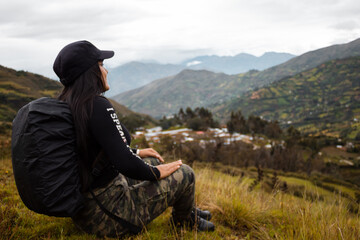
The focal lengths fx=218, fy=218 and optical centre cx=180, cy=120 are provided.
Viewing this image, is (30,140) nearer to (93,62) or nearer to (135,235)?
(93,62)

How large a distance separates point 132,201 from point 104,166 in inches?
18.6

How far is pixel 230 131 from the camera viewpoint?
274 feet

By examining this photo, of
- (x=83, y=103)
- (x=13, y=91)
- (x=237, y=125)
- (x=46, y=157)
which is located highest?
(x=13, y=91)

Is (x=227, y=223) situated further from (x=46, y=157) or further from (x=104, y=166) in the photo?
(x=46, y=157)

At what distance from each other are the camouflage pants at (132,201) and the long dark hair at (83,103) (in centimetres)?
24

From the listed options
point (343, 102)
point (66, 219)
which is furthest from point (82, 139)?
point (343, 102)

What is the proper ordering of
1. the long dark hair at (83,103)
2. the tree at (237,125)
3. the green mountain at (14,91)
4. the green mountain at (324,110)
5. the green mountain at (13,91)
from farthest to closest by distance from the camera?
the green mountain at (324,110), the tree at (237,125), the green mountain at (14,91), the green mountain at (13,91), the long dark hair at (83,103)

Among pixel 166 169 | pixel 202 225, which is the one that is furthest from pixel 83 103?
pixel 202 225

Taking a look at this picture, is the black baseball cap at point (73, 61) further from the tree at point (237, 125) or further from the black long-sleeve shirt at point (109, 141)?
the tree at point (237, 125)

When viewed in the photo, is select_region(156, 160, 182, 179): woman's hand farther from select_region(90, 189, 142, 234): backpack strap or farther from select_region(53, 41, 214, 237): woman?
select_region(90, 189, 142, 234): backpack strap

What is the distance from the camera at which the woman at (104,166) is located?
1787 mm

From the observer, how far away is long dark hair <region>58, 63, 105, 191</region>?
1.74 meters

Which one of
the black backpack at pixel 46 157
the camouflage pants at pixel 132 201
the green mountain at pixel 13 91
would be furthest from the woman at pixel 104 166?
the green mountain at pixel 13 91

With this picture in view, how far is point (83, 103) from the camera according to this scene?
1.78 metres
